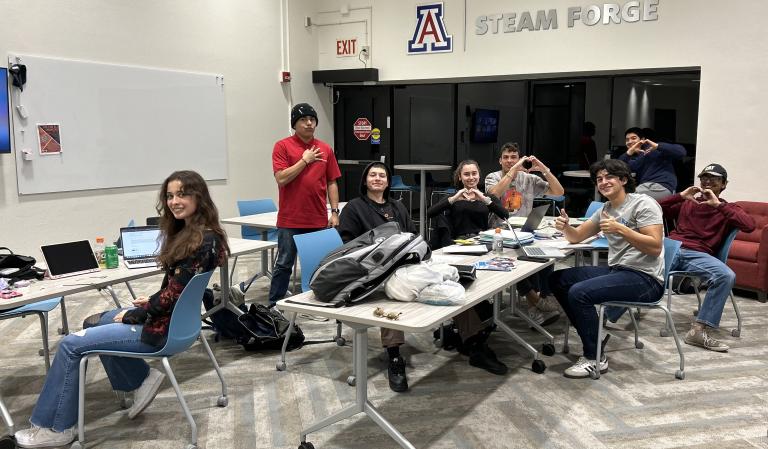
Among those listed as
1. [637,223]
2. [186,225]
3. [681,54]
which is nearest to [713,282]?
[637,223]

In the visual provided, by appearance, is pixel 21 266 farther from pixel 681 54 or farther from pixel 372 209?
pixel 681 54

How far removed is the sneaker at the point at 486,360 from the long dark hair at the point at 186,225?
5.63ft

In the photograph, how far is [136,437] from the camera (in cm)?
297

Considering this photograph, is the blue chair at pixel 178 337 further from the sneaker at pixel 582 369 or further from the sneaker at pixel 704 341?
the sneaker at pixel 704 341

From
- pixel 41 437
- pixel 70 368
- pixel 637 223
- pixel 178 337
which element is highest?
pixel 637 223

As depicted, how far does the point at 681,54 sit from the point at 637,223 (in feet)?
12.2

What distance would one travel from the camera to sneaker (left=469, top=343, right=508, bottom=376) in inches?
147

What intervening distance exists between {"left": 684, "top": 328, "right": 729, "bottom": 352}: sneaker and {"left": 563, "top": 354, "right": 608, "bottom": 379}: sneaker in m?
0.93

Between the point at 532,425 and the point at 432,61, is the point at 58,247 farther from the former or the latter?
the point at 432,61

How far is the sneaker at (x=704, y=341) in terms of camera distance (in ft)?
13.7

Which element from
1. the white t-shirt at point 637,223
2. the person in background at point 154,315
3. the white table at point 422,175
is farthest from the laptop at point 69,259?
the white table at point 422,175

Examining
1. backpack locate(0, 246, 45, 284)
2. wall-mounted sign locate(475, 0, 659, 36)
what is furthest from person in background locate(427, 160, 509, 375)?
wall-mounted sign locate(475, 0, 659, 36)

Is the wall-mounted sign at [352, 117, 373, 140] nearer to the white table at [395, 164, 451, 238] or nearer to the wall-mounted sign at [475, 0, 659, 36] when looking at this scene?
the white table at [395, 164, 451, 238]

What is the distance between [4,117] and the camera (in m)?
5.15
